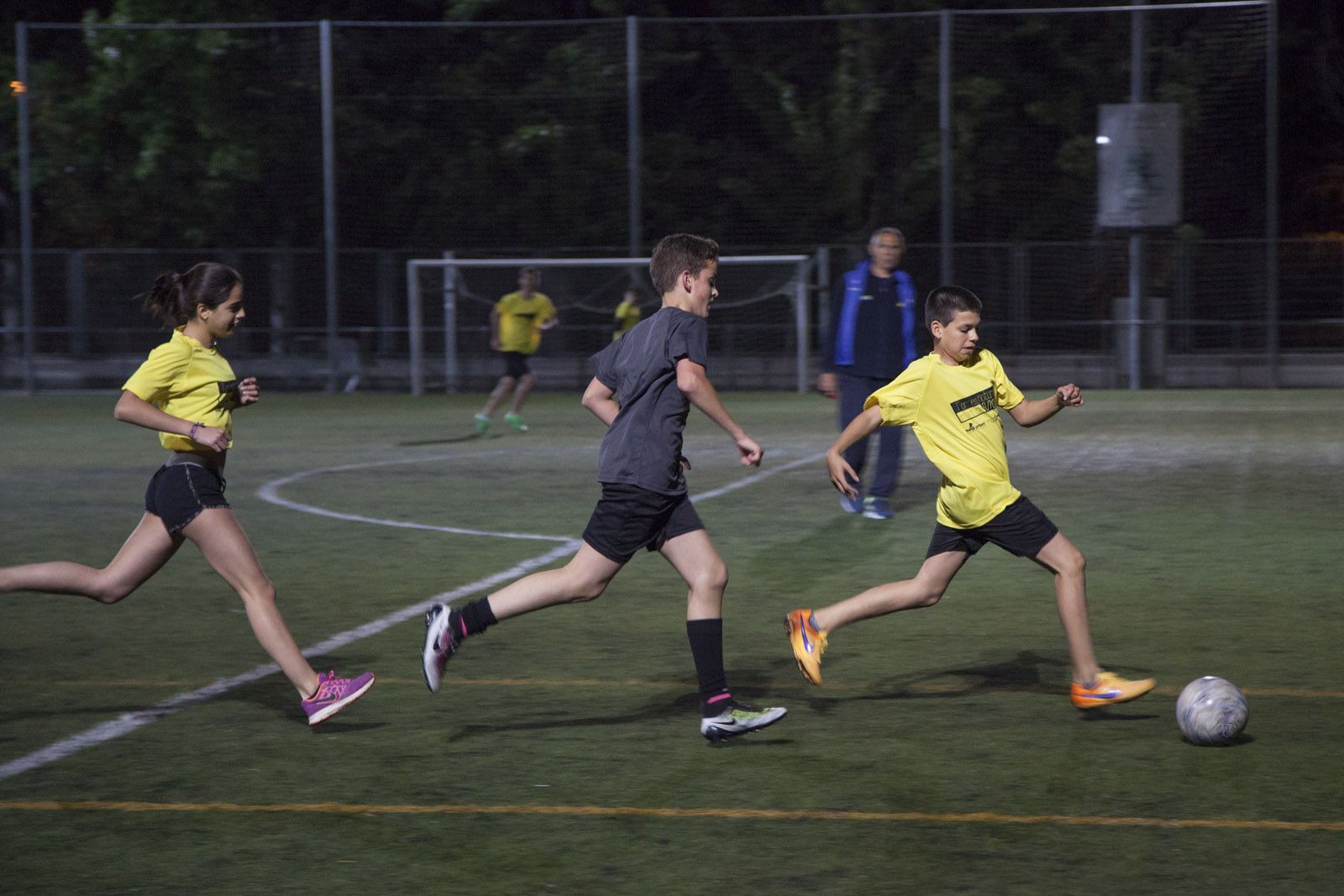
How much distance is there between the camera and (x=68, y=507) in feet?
41.9

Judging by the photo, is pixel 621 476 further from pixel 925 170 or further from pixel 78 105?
pixel 78 105

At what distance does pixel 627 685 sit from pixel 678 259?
1795 millimetres

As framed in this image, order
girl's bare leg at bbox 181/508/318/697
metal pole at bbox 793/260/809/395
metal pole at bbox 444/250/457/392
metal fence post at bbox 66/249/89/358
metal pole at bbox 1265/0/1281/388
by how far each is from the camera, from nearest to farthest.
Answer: girl's bare leg at bbox 181/508/318/697 < metal pole at bbox 1265/0/1281/388 < metal pole at bbox 793/260/809/395 < metal pole at bbox 444/250/457/392 < metal fence post at bbox 66/249/89/358

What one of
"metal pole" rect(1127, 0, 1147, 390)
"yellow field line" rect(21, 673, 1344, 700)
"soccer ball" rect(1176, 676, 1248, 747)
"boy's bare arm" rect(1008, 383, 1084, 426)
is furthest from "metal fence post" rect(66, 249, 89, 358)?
"soccer ball" rect(1176, 676, 1248, 747)

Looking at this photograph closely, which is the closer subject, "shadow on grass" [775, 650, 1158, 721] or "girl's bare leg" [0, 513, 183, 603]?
"girl's bare leg" [0, 513, 183, 603]

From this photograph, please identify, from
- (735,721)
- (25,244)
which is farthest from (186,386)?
(25,244)

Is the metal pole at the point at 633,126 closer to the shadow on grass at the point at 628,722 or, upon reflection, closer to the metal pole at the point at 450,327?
the metal pole at the point at 450,327

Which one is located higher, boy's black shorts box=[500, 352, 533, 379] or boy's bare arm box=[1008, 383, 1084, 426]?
boy's bare arm box=[1008, 383, 1084, 426]

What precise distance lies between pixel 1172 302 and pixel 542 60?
12415 millimetres

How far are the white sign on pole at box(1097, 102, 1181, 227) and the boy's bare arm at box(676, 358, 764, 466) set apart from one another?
2249 cm

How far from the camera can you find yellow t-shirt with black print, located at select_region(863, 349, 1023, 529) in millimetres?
6207

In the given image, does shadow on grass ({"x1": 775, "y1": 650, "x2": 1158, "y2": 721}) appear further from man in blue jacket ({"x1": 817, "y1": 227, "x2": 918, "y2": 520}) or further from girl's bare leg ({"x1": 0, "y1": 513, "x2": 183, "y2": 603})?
man in blue jacket ({"x1": 817, "y1": 227, "x2": 918, "y2": 520})

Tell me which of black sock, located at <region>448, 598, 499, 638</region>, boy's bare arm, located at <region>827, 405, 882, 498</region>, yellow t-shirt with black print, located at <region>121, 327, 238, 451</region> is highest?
yellow t-shirt with black print, located at <region>121, 327, 238, 451</region>

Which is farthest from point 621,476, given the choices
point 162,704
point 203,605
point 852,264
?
point 852,264
